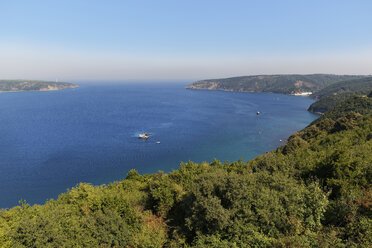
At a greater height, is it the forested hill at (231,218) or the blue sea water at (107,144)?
the forested hill at (231,218)

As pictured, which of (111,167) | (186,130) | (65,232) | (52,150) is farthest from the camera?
(186,130)

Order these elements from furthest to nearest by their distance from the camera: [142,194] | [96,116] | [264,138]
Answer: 1. [96,116]
2. [264,138]
3. [142,194]

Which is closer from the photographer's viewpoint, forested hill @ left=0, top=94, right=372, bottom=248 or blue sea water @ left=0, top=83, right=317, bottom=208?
forested hill @ left=0, top=94, right=372, bottom=248

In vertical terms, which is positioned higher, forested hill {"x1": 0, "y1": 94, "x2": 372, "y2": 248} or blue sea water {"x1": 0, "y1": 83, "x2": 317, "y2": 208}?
forested hill {"x1": 0, "y1": 94, "x2": 372, "y2": 248}

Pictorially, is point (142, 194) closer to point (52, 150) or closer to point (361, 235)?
point (361, 235)

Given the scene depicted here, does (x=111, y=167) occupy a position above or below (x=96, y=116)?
below

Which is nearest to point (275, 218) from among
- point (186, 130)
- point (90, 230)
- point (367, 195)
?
point (367, 195)

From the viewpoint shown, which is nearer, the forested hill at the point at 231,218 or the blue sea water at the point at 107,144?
the forested hill at the point at 231,218

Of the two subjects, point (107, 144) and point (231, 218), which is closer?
point (231, 218)

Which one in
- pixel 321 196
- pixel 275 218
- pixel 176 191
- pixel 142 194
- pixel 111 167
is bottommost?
pixel 111 167

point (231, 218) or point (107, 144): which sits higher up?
point (231, 218)

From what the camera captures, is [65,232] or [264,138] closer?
[65,232]
